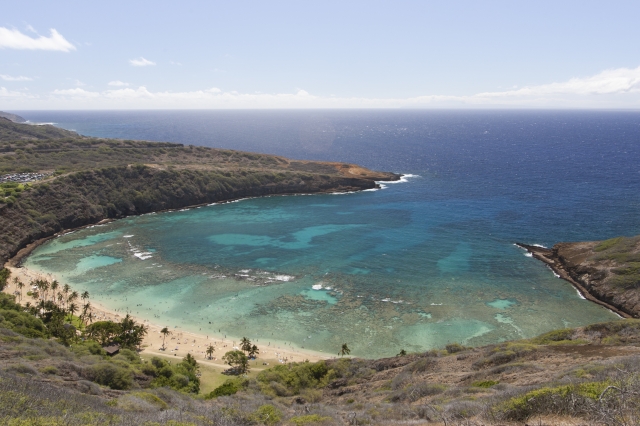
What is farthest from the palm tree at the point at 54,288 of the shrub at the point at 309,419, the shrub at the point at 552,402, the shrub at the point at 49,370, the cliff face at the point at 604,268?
the cliff face at the point at 604,268

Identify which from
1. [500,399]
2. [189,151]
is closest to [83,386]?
[500,399]

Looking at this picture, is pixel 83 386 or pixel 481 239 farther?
pixel 481 239

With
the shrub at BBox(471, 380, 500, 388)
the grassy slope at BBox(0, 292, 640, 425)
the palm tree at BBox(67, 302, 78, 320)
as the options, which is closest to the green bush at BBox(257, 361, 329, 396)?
the grassy slope at BBox(0, 292, 640, 425)

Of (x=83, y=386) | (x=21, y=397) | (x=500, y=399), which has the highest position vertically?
(x=21, y=397)

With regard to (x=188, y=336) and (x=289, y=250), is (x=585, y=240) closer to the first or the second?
(x=289, y=250)

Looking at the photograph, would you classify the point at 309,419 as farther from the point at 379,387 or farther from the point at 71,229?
the point at 71,229

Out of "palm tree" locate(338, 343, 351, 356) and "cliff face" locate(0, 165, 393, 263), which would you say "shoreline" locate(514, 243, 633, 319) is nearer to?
"palm tree" locate(338, 343, 351, 356)

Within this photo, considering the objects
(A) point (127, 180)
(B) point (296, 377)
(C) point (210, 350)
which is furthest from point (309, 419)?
(A) point (127, 180)

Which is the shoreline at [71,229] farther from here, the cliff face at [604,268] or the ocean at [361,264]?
the cliff face at [604,268]

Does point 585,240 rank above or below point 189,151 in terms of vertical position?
below
